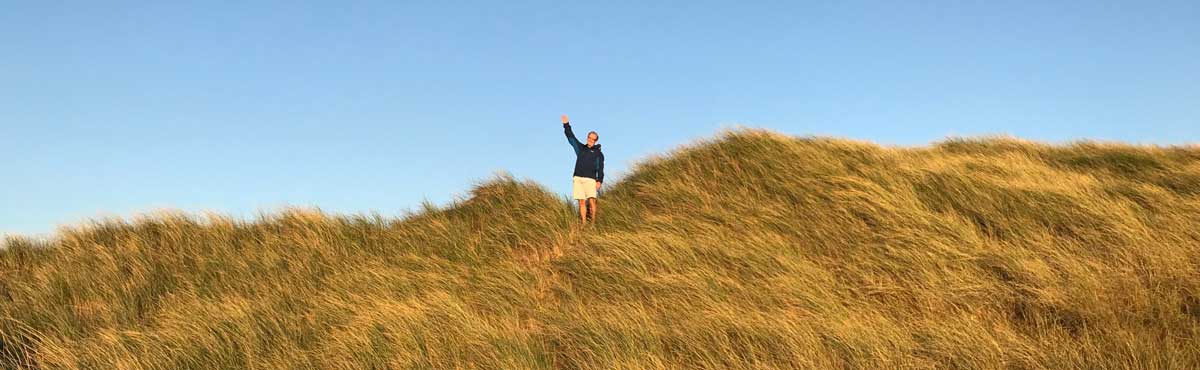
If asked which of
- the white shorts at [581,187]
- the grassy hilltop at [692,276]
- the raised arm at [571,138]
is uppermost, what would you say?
the raised arm at [571,138]

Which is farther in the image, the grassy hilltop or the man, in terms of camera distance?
the man

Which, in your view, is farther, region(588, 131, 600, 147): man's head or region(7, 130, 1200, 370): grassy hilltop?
region(588, 131, 600, 147): man's head

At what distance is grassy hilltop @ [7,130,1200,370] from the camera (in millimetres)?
7402

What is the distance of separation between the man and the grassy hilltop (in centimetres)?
41

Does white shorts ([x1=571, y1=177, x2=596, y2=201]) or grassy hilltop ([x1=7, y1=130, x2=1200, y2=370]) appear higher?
white shorts ([x1=571, y1=177, x2=596, y2=201])

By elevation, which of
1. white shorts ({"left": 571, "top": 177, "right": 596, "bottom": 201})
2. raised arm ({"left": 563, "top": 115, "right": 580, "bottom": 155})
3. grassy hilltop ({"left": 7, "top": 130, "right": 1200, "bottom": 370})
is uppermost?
raised arm ({"left": 563, "top": 115, "right": 580, "bottom": 155})

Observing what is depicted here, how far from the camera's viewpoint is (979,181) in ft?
40.6

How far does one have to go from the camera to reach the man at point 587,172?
1287 cm

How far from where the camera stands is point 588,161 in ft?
42.9

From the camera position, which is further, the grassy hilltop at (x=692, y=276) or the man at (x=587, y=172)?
the man at (x=587, y=172)

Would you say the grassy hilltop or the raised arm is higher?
the raised arm

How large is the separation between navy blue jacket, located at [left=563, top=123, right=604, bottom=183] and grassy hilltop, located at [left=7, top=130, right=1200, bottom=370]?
66 centimetres

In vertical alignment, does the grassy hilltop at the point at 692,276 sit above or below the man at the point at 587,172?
below

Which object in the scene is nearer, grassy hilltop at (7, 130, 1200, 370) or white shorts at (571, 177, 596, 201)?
grassy hilltop at (7, 130, 1200, 370)
